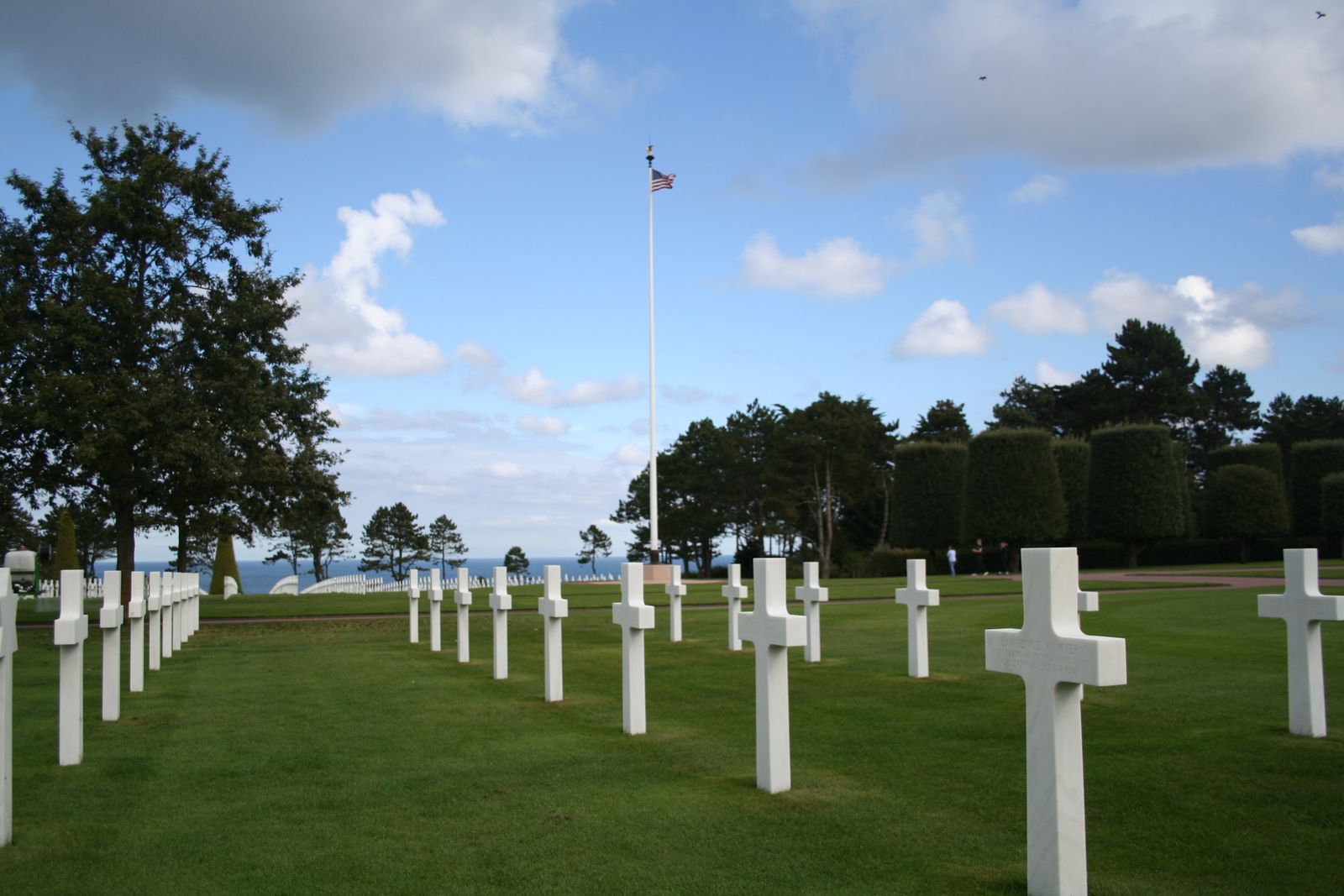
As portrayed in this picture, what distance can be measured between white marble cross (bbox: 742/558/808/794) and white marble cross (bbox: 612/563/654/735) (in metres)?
1.84

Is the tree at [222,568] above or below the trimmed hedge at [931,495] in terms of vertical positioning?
below

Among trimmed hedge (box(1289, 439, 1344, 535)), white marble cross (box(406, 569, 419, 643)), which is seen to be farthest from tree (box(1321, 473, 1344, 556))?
white marble cross (box(406, 569, 419, 643))

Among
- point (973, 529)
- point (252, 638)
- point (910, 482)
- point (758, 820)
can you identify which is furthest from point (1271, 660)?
point (910, 482)

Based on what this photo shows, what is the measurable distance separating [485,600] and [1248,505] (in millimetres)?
32344

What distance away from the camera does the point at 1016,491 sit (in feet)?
142

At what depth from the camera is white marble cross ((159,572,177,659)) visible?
14.4 m

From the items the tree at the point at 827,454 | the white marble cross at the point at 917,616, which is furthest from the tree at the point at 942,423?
the white marble cross at the point at 917,616

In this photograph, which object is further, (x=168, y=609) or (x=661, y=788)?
(x=168, y=609)

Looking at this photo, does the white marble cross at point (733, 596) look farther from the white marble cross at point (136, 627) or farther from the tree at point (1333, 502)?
the tree at point (1333, 502)

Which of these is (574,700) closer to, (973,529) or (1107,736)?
(1107,736)

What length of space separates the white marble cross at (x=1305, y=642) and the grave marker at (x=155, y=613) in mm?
12061

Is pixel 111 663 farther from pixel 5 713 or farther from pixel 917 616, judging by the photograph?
pixel 917 616

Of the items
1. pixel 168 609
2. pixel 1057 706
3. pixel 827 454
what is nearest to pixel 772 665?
pixel 1057 706

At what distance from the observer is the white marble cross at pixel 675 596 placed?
15.2 meters
